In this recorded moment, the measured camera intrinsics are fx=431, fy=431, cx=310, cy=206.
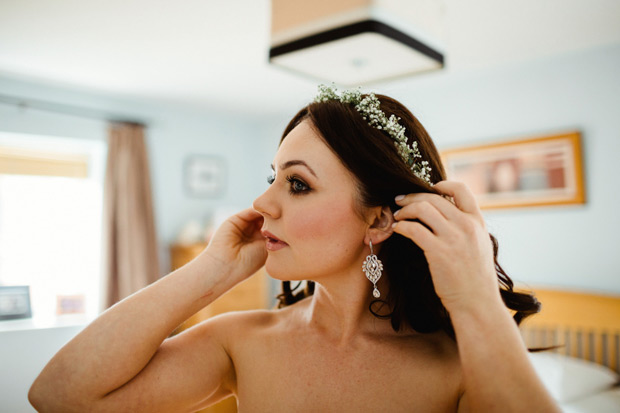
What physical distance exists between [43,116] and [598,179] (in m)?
5.11

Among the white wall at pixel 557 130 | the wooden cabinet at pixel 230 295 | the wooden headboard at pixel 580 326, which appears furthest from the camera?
the wooden cabinet at pixel 230 295

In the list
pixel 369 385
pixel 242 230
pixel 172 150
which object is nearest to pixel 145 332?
pixel 242 230

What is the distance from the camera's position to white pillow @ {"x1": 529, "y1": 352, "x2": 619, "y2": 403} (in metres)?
2.74

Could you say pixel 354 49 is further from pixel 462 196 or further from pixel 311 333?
pixel 311 333

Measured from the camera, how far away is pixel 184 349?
3.95 feet

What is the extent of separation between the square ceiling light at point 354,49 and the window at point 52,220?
3214 millimetres

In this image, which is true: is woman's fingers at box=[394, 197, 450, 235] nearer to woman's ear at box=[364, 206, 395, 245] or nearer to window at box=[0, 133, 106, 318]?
woman's ear at box=[364, 206, 395, 245]

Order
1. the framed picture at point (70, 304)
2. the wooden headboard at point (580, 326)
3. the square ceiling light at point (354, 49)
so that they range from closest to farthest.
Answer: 1. the square ceiling light at point (354, 49)
2. the wooden headboard at point (580, 326)
3. the framed picture at point (70, 304)

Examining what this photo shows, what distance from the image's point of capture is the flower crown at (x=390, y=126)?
1.15 meters

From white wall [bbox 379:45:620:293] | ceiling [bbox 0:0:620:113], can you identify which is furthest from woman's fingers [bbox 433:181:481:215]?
white wall [bbox 379:45:620:293]

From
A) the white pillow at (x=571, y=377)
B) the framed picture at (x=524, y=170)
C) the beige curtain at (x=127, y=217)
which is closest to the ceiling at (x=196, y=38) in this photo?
the beige curtain at (x=127, y=217)

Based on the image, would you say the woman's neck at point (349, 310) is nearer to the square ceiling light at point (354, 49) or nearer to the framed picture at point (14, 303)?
the square ceiling light at point (354, 49)

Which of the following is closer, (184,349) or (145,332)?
(145,332)

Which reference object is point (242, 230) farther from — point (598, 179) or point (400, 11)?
point (598, 179)
